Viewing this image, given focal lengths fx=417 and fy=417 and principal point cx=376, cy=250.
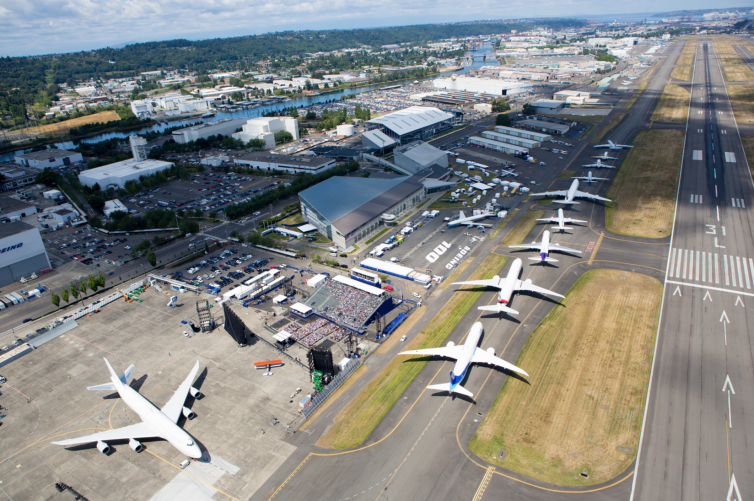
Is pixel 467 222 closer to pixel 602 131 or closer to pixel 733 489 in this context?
pixel 733 489

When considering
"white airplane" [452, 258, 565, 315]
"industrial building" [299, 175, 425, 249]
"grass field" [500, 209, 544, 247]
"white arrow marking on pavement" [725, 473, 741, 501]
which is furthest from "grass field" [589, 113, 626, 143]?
"white arrow marking on pavement" [725, 473, 741, 501]

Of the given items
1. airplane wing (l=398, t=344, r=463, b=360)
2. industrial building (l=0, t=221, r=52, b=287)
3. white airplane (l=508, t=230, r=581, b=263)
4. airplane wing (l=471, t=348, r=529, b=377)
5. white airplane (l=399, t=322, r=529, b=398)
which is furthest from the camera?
industrial building (l=0, t=221, r=52, b=287)

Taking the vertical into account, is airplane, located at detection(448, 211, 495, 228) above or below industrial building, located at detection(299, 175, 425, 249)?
below

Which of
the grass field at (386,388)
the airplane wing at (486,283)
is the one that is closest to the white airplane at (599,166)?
the airplane wing at (486,283)

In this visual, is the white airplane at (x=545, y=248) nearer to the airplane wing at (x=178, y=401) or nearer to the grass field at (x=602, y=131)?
the airplane wing at (x=178, y=401)

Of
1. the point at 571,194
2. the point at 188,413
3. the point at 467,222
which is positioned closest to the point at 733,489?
the point at 188,413

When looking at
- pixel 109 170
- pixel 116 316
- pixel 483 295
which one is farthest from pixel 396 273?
pixel 109 170

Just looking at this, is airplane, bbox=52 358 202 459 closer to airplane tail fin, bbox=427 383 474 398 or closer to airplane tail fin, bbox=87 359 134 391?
airplane tail fin, bbox=87 359 134 391
